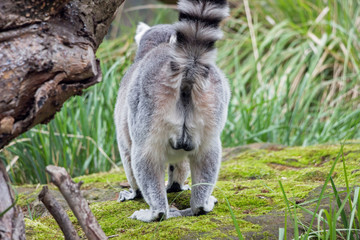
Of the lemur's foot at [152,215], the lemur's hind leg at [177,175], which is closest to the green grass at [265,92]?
the lemur's hind leg at [177,175]

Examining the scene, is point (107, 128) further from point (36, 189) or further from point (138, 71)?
point (138, 71)

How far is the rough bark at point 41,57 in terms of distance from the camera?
7.36 ft

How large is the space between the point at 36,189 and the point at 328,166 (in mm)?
3026

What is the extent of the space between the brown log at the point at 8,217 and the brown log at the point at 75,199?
256mm

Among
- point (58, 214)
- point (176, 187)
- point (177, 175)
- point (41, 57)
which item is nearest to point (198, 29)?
point (41, 57)

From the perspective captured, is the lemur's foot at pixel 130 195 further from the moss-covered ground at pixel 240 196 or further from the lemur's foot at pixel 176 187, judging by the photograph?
the lemur's foot at pixel 176 187

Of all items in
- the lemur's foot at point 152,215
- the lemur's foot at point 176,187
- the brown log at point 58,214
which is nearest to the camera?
the brown log at point 58,214

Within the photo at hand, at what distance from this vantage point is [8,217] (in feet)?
7.54

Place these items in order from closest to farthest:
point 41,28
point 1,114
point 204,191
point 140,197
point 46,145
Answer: point 1,114
point 41,28
point 204,191
point 140,197
point 46,145

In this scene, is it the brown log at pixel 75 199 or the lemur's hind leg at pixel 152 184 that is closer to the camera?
the brown log at pixel 75 199

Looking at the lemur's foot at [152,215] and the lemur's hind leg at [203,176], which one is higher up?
the lemur's hind leg at [203,176]

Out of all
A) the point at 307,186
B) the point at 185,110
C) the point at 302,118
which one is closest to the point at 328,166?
the point at 307,186

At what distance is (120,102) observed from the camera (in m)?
4.23

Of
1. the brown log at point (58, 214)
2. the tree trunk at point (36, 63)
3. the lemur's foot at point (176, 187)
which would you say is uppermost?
the tree trunk at point (36, 63)
